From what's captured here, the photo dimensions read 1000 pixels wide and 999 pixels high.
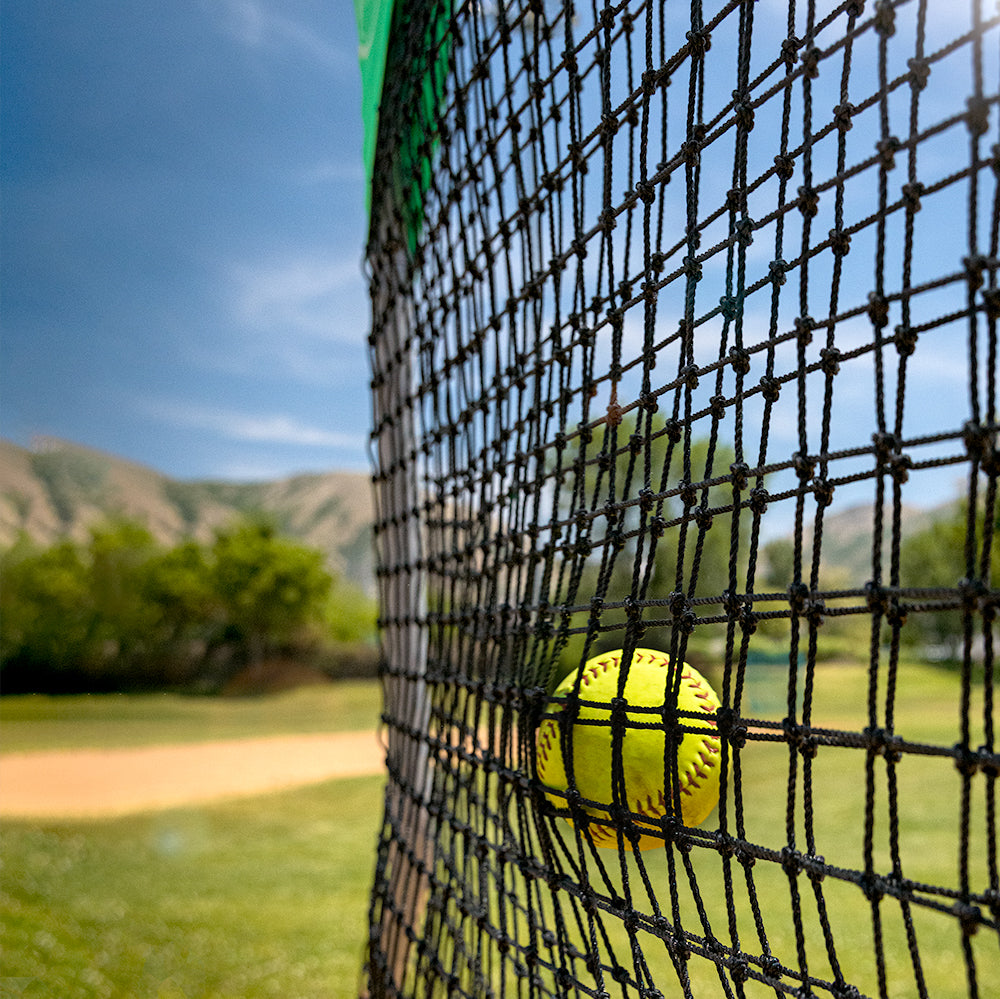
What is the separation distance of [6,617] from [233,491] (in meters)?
51.2

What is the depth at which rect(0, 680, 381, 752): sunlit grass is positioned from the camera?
35.0ft

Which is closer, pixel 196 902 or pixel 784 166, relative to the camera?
pixel 784 166

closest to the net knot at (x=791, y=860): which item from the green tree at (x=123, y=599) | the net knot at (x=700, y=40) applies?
the net knot at (x=700, y=40)

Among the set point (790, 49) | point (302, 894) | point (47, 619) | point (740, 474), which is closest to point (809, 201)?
point (790, 49)

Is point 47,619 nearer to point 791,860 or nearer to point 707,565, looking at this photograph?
point 707,565

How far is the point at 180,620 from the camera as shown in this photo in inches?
694

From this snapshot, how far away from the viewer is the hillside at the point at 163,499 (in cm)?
4962

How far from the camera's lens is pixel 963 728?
0.62 meters

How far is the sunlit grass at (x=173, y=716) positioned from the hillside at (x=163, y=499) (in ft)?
89.7

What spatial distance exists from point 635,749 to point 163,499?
65.6 metres

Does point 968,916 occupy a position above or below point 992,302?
below

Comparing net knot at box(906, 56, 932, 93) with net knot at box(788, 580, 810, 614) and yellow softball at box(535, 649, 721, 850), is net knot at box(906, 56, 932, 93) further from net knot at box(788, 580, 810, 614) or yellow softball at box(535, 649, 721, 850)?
yellow softball at box(535, 649, 721, 850)

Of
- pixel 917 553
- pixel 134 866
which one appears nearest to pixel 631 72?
pixel 134 866

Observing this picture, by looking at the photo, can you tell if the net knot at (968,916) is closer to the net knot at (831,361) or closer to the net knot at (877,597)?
the net knot at (877,597)
